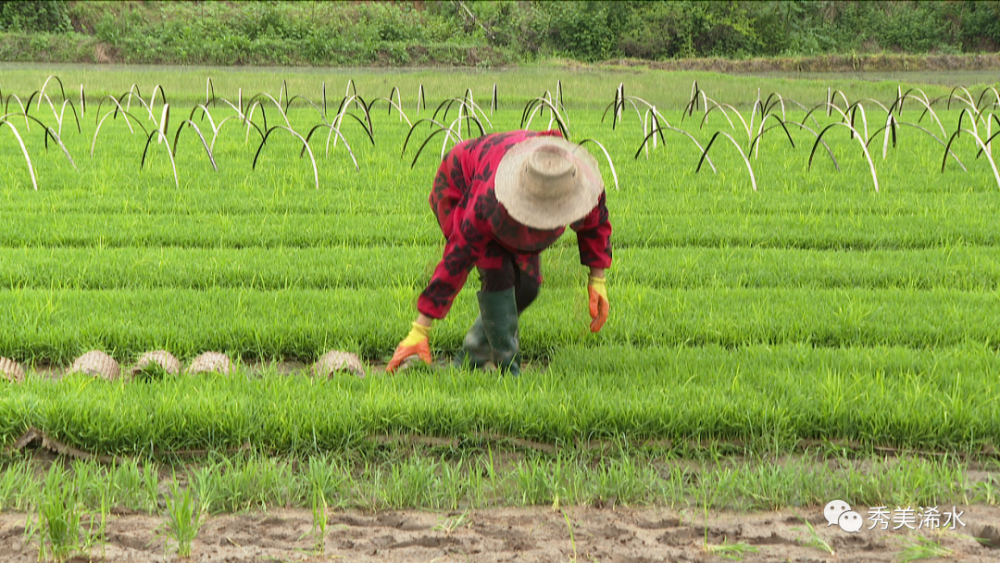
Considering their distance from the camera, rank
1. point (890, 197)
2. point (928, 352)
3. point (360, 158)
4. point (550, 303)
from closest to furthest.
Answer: point (928, 352) → point (550, 303) → point (890, 197) → point (360, 158)

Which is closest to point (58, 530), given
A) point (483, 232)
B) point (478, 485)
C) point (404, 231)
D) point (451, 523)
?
point (451, 523)

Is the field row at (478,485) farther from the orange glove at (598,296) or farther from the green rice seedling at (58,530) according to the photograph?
the orange glove at (598,296)

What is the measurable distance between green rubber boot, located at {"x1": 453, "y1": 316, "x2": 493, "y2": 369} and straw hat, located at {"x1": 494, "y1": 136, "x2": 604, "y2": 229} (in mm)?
775

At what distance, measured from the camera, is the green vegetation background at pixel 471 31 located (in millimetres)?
18219

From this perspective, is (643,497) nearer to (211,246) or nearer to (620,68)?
(211,246)

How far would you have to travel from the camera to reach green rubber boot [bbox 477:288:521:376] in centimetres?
306

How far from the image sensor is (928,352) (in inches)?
135

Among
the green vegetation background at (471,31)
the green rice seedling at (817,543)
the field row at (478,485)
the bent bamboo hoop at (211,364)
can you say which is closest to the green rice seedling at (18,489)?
the field row at (478,485)

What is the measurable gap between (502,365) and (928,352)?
172 centimetres

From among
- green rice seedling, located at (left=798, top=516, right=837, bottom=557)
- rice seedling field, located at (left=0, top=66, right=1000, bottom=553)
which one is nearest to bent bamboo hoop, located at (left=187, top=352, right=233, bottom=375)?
rice seedling field, located at (left=0, top=66, right=1000, bottom=553)

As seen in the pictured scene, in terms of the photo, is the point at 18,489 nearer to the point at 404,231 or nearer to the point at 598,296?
the point at 598,296

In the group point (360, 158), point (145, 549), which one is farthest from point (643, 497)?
point (360, 158)

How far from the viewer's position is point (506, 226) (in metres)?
2.76

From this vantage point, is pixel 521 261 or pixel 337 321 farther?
pixel 337 321
